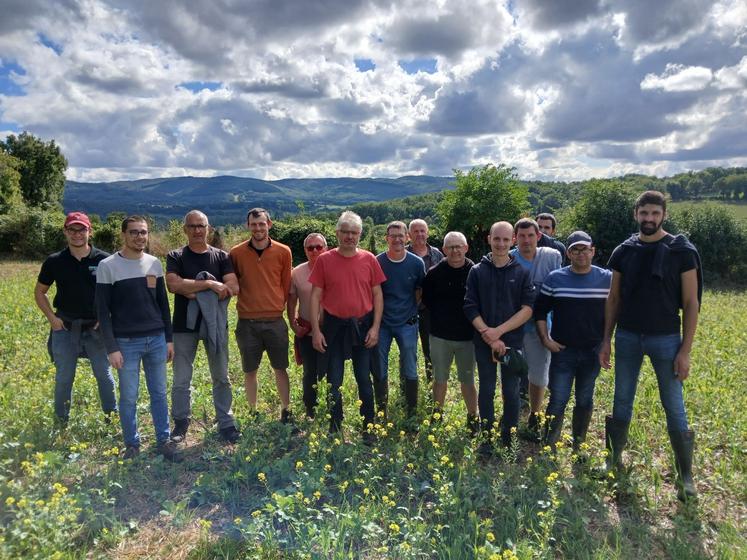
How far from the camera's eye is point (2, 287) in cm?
1575

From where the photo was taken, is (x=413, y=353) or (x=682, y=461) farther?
(x=413, y=353)

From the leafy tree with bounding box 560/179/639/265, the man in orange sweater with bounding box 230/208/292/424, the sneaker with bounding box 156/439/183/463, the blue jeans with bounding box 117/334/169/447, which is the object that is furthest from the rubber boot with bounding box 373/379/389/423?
the leafy tree with bounding box 560/179/639/265

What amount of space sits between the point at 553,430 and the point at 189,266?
4.04 meters

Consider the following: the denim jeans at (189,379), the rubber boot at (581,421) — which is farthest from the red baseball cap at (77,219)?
the rubber boot at (581,421)

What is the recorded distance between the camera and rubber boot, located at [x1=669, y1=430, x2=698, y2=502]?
396 cm

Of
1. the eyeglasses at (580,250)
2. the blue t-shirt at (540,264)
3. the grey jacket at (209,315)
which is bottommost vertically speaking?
the grey jacket at (209,315)

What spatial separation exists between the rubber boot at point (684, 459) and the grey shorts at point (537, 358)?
4.24 ft

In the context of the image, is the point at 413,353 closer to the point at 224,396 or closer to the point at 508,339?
the point at 508,339

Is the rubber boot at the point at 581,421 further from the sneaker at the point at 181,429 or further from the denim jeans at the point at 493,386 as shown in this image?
the sneaker at the point at 181,429

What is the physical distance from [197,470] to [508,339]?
322cm

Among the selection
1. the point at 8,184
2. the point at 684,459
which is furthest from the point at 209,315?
the point at 8,184

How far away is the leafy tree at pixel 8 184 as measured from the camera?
3597 centimetres

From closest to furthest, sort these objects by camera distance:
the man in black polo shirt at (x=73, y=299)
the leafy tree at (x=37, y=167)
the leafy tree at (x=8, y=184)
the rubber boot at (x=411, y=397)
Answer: the man in black polo shirt at (x=73, y=299)
the rubber boot at (x=411, y=397)
the leafy tree at (x=8, y=184)
the leafy tree at (x=37, y=167)

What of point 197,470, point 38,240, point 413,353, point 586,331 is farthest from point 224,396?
point 38,240
